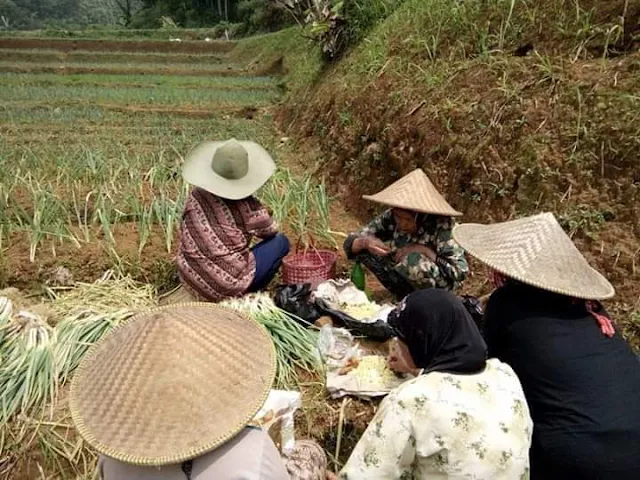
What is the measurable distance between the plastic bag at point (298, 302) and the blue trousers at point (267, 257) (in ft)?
0.63

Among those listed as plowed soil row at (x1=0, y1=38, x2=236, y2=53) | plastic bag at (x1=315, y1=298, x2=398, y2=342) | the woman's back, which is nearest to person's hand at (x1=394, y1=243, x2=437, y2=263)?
plastic bag at (x1=315, y1=298, x2=398, y2=342)

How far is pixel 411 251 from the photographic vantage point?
3.18 meters

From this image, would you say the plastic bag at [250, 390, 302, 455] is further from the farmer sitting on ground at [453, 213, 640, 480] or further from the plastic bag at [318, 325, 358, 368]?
the farmer sitting on ground at [453, 213, 640, 480]

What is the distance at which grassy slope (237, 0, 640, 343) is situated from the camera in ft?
10.6

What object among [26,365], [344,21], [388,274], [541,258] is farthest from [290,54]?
[541,258]

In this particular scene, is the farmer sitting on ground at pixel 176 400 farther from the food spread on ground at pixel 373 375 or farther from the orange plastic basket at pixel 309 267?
the orange plastic basket at pixel 309 267

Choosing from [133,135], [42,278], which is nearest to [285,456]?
[42,278]

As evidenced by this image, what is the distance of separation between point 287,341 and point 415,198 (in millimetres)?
958

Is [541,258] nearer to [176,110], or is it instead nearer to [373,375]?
[373,375]

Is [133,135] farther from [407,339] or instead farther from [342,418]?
[407,339]

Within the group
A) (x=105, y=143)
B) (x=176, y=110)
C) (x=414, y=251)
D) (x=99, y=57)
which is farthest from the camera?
(x=99, y=57)

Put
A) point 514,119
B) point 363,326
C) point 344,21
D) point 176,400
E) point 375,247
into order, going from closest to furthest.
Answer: point 176,400 → point 363,326 → point 375,247 → point 514,119 → point 344,21

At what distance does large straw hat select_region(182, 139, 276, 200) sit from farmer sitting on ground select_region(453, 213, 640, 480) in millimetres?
1389

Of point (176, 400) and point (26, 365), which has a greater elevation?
point (176, 400)
